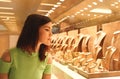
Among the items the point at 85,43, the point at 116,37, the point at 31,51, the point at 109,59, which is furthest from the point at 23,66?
the point at 85,43

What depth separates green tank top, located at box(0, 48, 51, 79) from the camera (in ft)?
2.81

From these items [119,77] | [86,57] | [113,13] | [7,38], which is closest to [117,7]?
[113,13]

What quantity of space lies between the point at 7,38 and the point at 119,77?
871 centimetres

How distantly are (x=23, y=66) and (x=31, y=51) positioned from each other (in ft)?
0.25

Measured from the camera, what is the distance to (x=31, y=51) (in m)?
0.91

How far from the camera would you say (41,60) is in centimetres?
93

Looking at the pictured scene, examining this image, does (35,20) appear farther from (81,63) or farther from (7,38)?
(7,38)

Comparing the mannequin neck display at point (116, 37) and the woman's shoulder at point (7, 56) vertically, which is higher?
the mannequin neck display at point (116, 37)

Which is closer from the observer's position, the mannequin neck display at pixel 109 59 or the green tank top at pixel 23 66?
the green tank top at pixel 23 66

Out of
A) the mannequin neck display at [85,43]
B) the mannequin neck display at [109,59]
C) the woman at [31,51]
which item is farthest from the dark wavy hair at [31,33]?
the mannequin neck display at [85,43]

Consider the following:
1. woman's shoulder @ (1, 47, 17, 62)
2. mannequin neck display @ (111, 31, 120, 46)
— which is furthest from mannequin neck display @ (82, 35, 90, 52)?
woman's shoulder @ (1, 47, 17, 62)

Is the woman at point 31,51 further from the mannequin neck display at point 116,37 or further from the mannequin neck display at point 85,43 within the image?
the mannequin neck display at point 85,43

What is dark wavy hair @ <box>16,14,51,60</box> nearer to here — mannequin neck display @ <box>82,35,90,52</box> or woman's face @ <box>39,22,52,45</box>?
woman's face @ <box>39,22,52,45</box>

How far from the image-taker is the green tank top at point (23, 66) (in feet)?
→ 2.81
